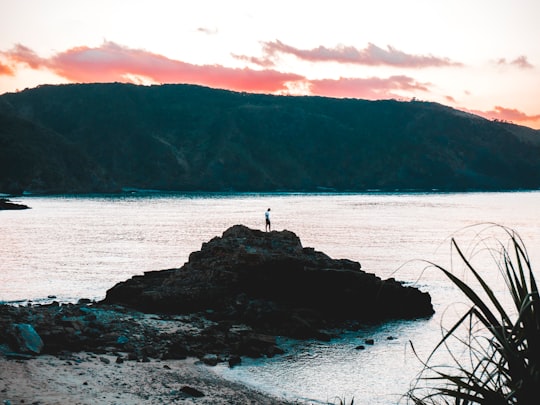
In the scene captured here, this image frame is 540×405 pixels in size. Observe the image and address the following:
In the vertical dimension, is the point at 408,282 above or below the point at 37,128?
below

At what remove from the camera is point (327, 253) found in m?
47.5

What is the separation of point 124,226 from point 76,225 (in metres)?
6.03

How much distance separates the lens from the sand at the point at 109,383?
40.8ft

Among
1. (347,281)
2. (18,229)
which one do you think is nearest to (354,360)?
(347,281)

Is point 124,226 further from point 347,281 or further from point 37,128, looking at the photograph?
point 37,128

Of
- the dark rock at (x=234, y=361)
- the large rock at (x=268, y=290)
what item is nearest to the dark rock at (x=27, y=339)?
the dark rock at (x=234, y=361)

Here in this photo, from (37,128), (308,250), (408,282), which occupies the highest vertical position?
(37,128)

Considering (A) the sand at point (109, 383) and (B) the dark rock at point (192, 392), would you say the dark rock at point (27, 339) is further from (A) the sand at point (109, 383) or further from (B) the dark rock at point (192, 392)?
(B) the dark rock at point (192, 392)

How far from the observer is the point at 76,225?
→ 73812mm

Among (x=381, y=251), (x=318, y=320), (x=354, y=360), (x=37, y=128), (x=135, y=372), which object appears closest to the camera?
(x=135, y=372)

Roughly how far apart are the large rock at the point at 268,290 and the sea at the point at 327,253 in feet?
4.30

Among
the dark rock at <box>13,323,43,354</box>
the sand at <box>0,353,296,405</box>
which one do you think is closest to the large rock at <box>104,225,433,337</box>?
the sand at <box>0,353,296,405</box>

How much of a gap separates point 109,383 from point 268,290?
10.8 metres

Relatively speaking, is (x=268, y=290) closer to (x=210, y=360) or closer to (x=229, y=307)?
(x=229, y=307)
